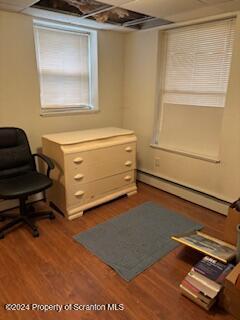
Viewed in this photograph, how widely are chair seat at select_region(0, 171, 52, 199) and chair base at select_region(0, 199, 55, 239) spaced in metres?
0.23

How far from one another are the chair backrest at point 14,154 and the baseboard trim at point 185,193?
164 cm

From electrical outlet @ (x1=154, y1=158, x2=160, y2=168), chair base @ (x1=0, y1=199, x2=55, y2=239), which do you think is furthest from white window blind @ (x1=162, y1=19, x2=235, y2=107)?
chair base @ (x1=0, y1=199, x2=55, y2=239)

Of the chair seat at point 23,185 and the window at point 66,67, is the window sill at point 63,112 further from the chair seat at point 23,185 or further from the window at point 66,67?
the chair seat at point 23,185

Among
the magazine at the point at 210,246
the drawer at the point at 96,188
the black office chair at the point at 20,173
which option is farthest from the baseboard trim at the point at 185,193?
the black office chair at the point at 20,173

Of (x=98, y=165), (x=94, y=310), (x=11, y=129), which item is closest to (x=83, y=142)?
(x=98, y=165)

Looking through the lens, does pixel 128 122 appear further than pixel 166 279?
Yes

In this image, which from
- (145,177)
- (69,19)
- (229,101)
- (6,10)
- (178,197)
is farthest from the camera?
(145,177)

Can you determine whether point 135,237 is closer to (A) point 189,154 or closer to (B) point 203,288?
(B) point 203,288

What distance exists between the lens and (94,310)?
1.57 metres

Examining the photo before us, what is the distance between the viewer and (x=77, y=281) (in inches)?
70.8

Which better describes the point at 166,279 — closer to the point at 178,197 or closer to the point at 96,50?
the point at 178,197

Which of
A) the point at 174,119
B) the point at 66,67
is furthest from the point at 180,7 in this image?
the point at 66,67

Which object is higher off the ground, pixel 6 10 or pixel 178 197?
pixel 6 10

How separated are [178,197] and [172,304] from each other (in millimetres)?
1660
